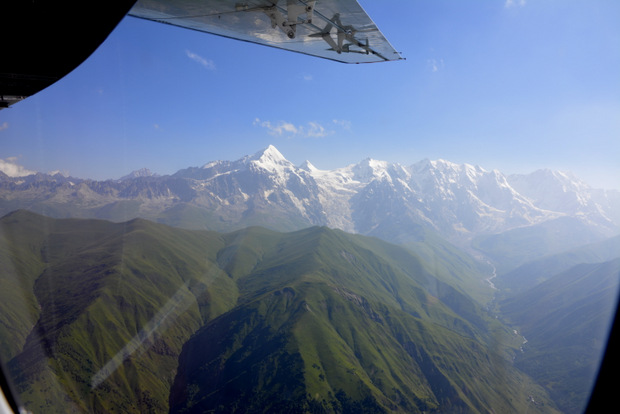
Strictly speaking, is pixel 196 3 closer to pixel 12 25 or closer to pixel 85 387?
pixel 12 25

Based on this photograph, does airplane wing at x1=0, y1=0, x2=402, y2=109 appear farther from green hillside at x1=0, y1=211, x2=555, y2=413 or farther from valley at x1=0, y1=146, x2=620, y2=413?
green hillside at x1=0, y1=211, x2=555, y2=413

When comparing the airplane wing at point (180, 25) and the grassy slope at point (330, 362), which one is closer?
the airplane wing at point (180, 25)

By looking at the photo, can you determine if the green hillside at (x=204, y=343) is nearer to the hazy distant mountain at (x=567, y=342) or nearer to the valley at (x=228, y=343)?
the valley at (x=228, y=343)

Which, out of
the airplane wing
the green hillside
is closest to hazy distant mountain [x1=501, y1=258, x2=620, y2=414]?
the green hillside

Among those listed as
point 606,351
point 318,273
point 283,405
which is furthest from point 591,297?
point 606,351

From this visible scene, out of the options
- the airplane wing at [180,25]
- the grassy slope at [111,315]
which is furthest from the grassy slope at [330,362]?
the airplane wing at [180,25]

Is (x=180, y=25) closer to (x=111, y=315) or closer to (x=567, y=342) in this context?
(x=111, y=315)
